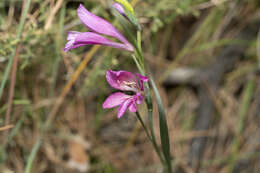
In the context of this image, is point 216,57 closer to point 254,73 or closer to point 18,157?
point 254,73

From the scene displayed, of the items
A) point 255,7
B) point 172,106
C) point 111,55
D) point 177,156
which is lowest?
point 177,156

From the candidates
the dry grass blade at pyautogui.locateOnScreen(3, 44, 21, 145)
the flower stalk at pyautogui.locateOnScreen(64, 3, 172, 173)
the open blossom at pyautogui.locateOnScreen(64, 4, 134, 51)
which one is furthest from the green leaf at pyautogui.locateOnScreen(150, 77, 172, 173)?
the dry grass blade at pyautogui.locateOnScreen(3, 44, 21, 145)

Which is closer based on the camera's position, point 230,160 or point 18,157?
point 18,157

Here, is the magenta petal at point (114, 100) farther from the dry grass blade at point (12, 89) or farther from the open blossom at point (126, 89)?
the dry grass blade at point (12, 89)

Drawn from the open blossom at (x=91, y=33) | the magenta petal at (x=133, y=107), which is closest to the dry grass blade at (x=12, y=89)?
the open blossom at (x=91, y=33)

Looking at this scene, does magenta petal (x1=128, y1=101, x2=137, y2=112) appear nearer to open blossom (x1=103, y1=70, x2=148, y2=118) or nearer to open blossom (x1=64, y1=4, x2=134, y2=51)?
open blossom (x1=103, y1=70, x2=148, y2=118)

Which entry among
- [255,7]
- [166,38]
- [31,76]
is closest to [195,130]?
[166,38]
